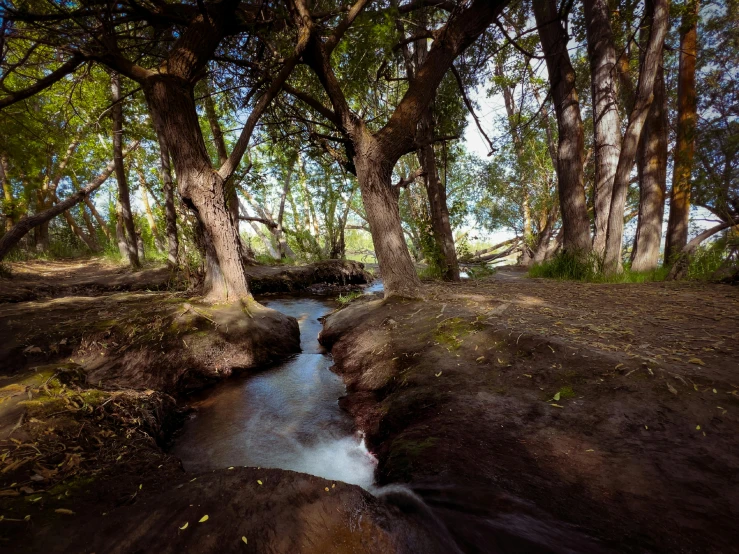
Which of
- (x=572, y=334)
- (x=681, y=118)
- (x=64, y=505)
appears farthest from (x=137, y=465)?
(x=681, y=118)

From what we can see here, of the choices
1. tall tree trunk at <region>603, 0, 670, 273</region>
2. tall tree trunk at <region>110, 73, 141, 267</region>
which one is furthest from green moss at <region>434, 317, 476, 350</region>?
tall tree trunk at <region>110, 73, 141, 267</region>

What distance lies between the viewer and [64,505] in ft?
4.16

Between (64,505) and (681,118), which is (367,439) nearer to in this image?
(64,505)

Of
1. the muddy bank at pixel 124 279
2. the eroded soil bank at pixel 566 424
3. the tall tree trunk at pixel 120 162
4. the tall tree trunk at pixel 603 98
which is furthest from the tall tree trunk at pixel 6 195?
the tall tree trunk at pixel 603 98

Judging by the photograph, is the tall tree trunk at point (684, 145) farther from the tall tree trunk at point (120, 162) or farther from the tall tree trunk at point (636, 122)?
the tall tree trunk at point (120, 162)

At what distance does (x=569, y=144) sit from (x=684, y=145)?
2263mm

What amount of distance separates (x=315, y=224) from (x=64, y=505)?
16.6m

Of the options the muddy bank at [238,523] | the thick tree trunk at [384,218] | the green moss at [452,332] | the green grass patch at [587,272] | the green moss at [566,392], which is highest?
the thick tree trunk at [384,218]

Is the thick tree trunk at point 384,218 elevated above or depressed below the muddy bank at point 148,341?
above

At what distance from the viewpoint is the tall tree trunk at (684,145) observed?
635 centimetres

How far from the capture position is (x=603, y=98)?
6172mm

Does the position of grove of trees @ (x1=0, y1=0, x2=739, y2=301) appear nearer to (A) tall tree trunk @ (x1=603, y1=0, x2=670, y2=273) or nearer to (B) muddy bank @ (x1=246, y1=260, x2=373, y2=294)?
(A) tall tree trunk @ (x1=603, y1=0, x2=670, y2=273)

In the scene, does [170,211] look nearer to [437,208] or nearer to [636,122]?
[437,208]

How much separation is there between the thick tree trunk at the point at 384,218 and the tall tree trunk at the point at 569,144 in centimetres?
447
